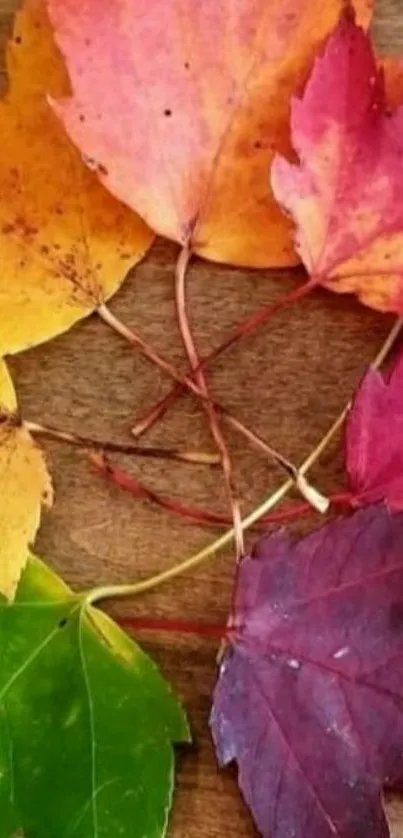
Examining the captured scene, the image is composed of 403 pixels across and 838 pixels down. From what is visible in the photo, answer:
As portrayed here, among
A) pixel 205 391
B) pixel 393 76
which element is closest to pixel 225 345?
pixel 205 391

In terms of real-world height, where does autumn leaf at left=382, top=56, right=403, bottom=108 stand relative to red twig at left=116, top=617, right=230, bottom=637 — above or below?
above

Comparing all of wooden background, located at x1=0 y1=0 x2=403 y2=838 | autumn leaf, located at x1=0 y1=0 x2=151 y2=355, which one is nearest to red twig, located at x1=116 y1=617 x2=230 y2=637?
wooden background, located at x1=0 y1=0 x2=403 y2=838

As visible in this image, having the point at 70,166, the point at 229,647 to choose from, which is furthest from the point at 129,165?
the point at 229,647

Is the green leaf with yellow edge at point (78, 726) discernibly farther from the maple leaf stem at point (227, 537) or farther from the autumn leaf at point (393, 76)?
the autumn leaf at point (393, 76)

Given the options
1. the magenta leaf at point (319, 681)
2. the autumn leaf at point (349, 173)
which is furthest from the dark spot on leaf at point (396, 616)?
the autumn leaf at point (349, 173)

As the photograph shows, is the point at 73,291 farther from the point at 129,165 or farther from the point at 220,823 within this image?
the point at 220,823

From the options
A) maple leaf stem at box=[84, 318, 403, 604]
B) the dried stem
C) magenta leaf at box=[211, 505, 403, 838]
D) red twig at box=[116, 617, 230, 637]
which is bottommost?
magenta leaf at box=[211, 505, 403, 838]

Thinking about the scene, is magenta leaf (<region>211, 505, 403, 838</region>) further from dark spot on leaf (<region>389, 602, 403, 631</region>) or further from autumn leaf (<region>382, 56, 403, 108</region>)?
autumn leaf (<region>382, 56, 403, 108</region>)

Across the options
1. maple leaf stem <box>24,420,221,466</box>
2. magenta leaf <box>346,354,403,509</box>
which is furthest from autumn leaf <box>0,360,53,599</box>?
magenta leaf <box>346,354,403,509</box>
